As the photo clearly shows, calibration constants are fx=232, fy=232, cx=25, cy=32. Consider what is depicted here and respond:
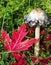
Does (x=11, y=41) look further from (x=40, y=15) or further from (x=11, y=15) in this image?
(x=11, y=15)

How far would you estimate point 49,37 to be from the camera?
7.34 feet

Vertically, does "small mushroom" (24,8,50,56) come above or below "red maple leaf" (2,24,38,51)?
above

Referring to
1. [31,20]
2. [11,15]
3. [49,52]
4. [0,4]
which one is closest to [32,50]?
[49,52]

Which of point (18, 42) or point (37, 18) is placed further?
point (37, 18)

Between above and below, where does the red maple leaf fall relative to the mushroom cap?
below

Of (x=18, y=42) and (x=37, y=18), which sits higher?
(x=37, y=18)

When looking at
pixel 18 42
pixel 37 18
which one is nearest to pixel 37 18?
pixel 37 18

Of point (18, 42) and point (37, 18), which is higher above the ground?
point (37, 18)

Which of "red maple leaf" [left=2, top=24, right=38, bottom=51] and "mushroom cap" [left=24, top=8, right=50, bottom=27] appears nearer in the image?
"red maple leaf" [left=2, top=24, right=38, bottom=51]

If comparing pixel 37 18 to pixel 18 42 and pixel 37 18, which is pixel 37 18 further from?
pixel 18 42

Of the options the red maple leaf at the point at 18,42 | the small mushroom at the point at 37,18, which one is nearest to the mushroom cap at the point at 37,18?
the small mushroom at the point at 37,18

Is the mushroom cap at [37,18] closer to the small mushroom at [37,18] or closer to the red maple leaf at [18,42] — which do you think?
the small mushroom at [37,18]

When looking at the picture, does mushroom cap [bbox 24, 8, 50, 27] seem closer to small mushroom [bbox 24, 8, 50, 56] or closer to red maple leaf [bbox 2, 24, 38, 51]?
small mushroom [bbox 24, 8, 50, 56]

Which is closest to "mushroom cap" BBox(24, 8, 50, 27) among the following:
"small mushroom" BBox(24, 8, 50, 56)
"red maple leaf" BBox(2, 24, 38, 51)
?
"small mushroom" BBox(24, 8, 50, 56)
